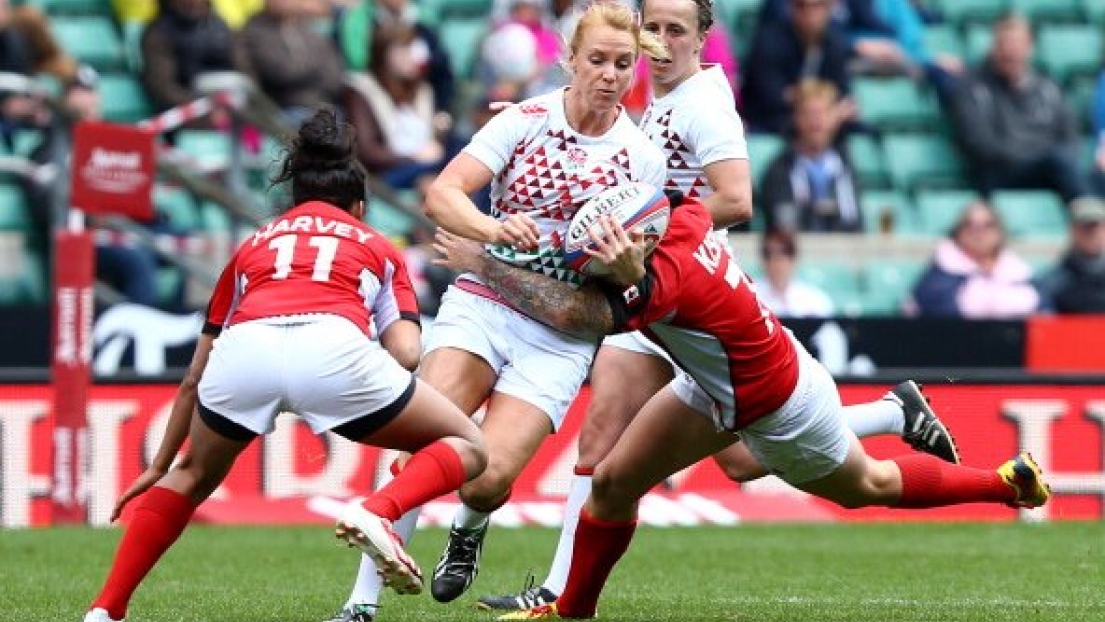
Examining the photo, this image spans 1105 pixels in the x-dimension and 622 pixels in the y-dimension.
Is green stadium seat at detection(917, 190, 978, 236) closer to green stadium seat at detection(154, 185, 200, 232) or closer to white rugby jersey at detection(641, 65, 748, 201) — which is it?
green stadium seat at detection(154, 185, 200, 232)

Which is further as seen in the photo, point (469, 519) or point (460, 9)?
point (460, 9)

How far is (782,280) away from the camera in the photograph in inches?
576

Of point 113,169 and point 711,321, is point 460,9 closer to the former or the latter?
point 113,169

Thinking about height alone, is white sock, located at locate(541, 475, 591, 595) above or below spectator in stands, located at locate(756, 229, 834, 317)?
above

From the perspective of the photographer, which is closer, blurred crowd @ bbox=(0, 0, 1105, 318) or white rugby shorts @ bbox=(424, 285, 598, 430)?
white rugby shorts @ bbox=(424, 285, 598, 430)

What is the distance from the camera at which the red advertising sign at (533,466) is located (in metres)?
12.9

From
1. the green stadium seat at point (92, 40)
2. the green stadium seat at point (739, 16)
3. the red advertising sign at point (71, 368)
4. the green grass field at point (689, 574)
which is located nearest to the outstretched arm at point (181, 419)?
the green grass field at point (689, 574)

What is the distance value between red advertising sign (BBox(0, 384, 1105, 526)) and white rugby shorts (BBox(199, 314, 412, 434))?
221 inches

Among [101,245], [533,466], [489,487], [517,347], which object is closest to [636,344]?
[517,347]

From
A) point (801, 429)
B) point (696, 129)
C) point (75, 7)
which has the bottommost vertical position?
point (75, 7)

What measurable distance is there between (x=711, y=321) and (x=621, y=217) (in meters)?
0.53

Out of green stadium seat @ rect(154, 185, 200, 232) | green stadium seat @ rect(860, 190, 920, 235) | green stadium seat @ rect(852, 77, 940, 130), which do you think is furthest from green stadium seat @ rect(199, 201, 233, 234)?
green stadium seat @ rect(852, 77, 940, 130)

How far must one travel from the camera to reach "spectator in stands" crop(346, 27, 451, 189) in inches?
618

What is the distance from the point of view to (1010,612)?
335 inches
